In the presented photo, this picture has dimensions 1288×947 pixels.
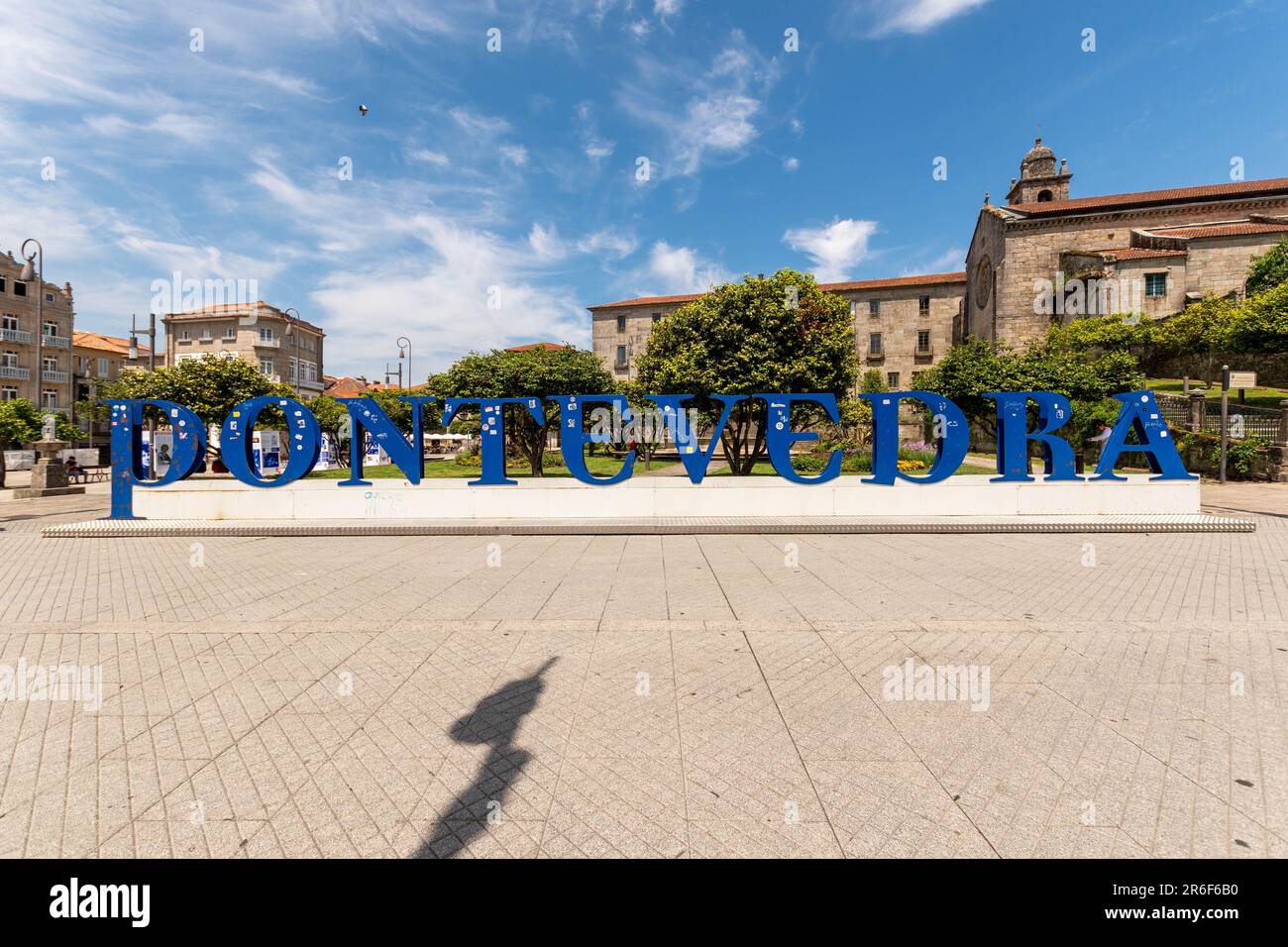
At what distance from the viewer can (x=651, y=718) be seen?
13.4 feet

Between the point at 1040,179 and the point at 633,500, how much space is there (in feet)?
253

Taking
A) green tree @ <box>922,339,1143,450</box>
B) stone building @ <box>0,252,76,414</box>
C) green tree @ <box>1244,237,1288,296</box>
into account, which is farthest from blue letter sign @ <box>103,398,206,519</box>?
green tree @ <box>1244,237,1288,296</box>

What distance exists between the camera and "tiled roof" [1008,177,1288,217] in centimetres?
5267

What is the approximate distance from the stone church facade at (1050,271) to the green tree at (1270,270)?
7.27ft

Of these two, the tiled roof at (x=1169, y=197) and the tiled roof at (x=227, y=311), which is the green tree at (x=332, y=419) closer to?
the tiled roof at (x=227, y=311)

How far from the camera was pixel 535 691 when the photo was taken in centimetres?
457

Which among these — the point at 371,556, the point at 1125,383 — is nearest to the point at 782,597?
the point at 371,556

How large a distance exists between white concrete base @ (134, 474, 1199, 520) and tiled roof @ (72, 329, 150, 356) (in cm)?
6308

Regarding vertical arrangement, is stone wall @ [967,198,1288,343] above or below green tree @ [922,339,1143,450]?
above

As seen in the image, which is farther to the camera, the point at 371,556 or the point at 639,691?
the point at 371,556

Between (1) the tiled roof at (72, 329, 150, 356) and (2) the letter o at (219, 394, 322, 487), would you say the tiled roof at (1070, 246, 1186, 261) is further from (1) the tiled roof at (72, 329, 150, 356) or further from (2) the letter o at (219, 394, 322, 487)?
(1) the tiled roof at (72, 329, 150, 356)
